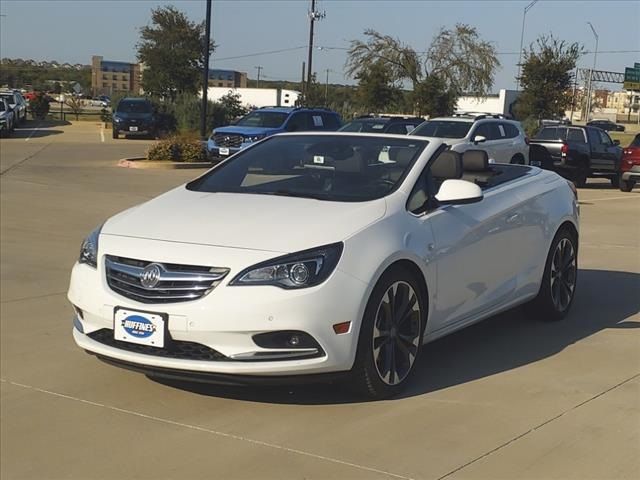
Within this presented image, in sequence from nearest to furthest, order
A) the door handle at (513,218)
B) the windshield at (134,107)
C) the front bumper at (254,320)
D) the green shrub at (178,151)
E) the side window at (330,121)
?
the front bumper at (254,320), the door handle at (513,218), the green shrub at (178,151), the side window at (330,121), the windshield at (134,107)

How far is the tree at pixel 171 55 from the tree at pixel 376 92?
945 centimetres

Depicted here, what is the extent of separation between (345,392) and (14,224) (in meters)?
7.97

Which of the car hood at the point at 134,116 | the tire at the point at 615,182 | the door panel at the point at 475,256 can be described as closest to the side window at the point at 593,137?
the tire at the point at 615,182

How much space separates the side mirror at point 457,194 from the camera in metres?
5.21

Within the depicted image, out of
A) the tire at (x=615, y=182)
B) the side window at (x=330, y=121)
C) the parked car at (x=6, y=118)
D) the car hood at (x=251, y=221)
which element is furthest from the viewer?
the parked car at (x=6, y=118)

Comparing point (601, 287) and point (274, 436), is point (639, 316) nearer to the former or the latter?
point (601, 287)

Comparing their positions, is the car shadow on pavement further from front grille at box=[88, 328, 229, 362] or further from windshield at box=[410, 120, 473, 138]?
windshield at box=[410, 120, 473, 138]

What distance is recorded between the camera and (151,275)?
14.3ft

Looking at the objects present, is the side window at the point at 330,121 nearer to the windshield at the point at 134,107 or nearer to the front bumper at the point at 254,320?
the windshield at the point at 134,107

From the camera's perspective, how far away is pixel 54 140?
33.4 meters

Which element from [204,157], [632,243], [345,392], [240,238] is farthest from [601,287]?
[204,157]

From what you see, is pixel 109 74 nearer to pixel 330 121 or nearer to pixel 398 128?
pixel 330 121

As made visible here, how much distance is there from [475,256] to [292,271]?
1705 millimetres

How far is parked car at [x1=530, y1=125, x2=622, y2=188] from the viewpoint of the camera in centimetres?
2284
